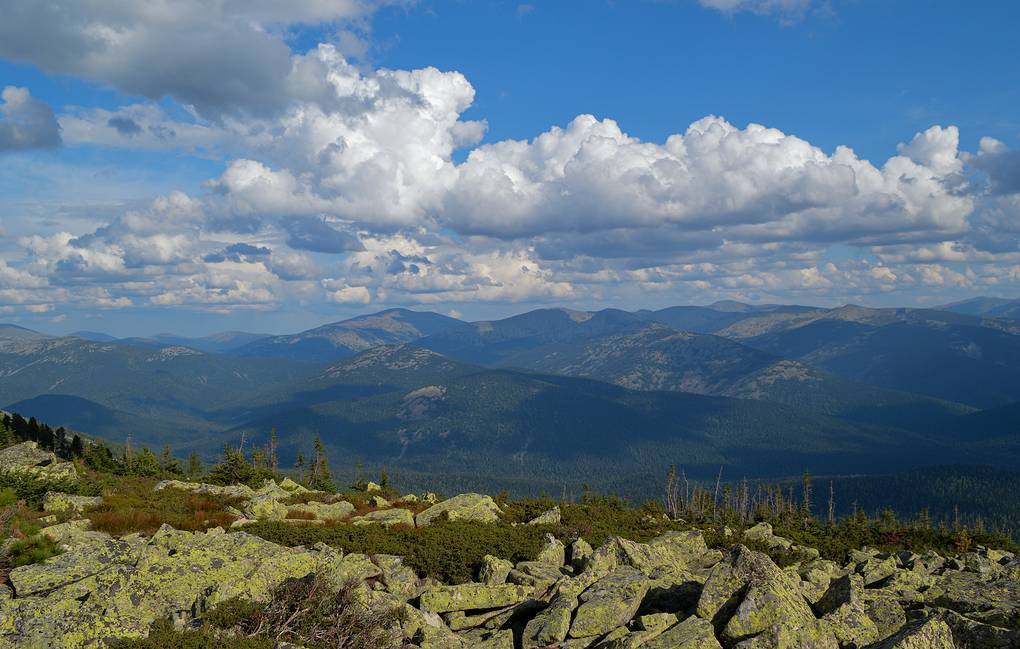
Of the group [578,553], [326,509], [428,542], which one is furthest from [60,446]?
[578,553]

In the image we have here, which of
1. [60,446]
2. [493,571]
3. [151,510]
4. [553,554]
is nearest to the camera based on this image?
[493,571]

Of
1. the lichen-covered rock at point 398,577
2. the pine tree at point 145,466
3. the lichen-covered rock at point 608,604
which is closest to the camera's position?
the lichen-covered rock at point 608,604

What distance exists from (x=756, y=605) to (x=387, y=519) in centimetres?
2466

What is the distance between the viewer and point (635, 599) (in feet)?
80.0

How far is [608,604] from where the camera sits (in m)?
23.7

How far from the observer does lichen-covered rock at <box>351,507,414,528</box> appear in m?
38.2

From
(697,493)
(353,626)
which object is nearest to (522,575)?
(353,626)

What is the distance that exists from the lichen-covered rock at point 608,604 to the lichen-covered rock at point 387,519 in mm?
16935

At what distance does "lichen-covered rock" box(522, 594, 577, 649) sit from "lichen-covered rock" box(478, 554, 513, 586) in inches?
160

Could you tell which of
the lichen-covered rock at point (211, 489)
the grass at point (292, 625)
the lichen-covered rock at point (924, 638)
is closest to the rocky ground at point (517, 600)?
the lichen-covered rock at point (924, 638)

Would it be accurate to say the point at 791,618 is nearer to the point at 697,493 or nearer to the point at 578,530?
the point at 578,530

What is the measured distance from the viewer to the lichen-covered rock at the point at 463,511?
41.4 meters

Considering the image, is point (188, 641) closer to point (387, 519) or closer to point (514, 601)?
point (514, 601)

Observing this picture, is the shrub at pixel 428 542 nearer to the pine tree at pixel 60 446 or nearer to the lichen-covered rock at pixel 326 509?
the lichen-covered rock at pixel 326 509
